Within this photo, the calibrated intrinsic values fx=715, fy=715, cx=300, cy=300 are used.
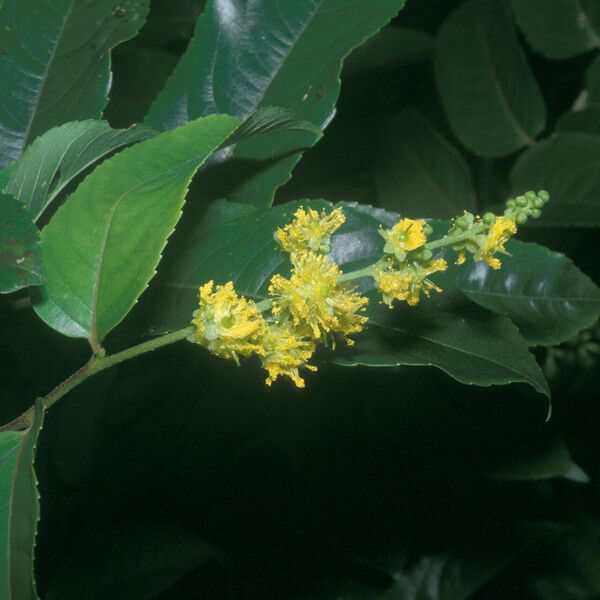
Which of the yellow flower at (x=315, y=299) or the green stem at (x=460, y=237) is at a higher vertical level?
the green stem at (x=460, y=237)

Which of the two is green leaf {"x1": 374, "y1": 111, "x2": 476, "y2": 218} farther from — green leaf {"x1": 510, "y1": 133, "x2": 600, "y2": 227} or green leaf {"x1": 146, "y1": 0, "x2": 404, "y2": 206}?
green leaf {"x1": 146, "y1": 0, "x2": 404, "y2": 206}

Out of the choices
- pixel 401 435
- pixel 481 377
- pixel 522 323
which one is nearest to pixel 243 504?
pixel 401 435

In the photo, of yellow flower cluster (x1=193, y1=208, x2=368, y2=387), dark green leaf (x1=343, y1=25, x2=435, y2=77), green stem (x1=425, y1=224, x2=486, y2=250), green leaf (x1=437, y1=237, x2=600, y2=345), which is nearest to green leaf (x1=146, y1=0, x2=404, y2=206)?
yellow flower cluster (x1=193, y1=208, x2=368, y2=387)

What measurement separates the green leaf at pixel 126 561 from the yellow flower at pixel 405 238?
3.56 ft

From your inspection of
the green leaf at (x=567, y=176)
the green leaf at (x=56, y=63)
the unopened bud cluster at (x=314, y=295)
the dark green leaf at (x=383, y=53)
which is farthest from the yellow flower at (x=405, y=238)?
the dark green leaf at (x=383, y=53)

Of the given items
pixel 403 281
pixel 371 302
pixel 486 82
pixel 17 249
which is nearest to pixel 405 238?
pixel 403 281

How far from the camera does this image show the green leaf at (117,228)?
2.83 ft

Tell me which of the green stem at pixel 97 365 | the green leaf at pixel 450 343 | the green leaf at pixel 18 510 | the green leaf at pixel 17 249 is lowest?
the green leaf at pixel 450 343

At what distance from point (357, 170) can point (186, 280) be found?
1.38 m

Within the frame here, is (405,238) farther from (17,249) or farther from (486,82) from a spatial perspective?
(486,82)

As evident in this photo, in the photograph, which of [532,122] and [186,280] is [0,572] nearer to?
[186,280]

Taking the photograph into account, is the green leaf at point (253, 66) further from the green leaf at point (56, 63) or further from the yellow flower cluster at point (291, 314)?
the yellow flower cluster at point (291, 314)

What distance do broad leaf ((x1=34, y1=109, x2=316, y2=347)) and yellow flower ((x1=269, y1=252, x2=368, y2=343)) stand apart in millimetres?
191

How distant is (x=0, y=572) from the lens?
30.9 inches
